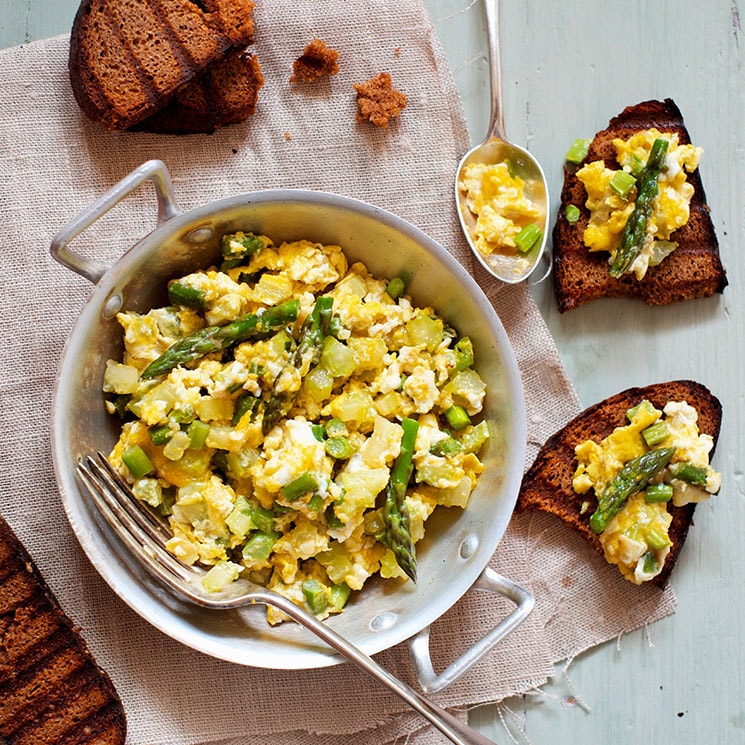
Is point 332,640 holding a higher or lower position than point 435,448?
lower

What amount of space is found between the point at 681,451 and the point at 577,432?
383mm

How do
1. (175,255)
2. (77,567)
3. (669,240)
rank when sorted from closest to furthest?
(175,255) → (77,567) → (669,240)

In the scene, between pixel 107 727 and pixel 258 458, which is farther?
pixel 107 727

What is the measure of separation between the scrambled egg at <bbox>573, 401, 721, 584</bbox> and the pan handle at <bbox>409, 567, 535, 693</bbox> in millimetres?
522

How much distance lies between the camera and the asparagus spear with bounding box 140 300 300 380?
283cm

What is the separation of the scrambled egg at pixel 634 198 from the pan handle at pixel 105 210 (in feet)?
5.13

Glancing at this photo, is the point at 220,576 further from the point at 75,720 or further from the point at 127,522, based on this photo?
the point at 75,720

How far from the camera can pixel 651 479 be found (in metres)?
3.28

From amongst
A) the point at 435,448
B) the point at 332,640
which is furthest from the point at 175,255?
the point at 332,640

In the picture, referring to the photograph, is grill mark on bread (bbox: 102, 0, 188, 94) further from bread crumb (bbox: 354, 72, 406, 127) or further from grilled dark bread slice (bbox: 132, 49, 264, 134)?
bread crumb (bbox: 354, 72, 406, 127)

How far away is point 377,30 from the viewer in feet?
11.0

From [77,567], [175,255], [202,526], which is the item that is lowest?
[77,567]

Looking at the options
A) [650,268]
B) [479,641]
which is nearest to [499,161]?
[650,268]

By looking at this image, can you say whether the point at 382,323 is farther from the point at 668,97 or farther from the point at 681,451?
the point at 668,97
